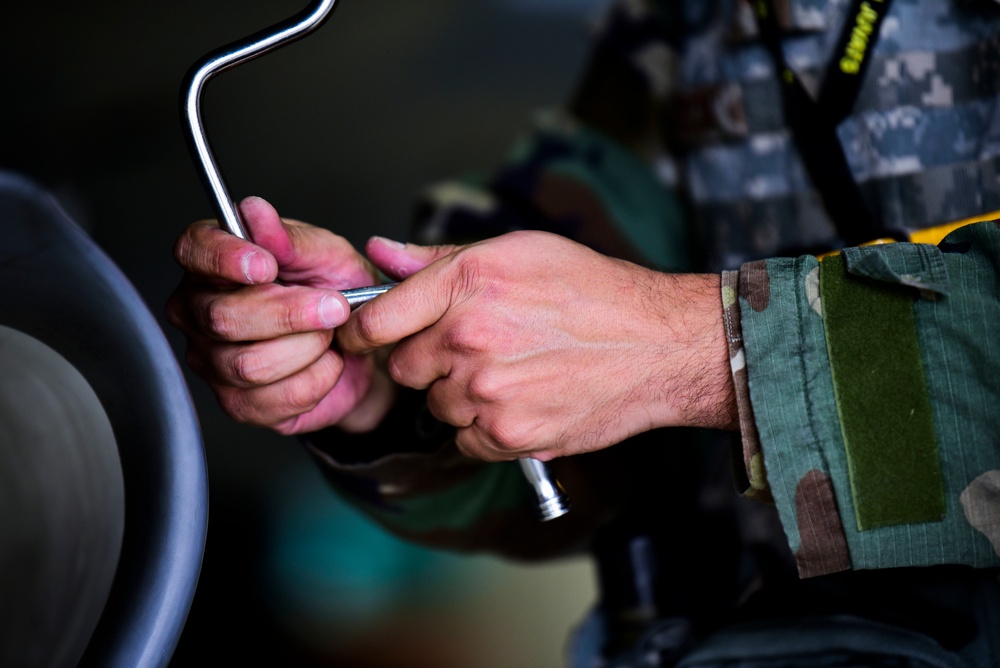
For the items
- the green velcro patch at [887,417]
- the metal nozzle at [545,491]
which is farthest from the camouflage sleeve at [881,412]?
the metal nozzle at [545,491]

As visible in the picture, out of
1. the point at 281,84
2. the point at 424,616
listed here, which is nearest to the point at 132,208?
the point at 281,84

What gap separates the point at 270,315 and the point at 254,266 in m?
0.03

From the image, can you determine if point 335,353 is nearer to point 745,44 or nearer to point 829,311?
point 829,311

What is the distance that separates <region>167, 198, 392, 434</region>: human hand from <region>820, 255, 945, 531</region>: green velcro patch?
282 millimetres

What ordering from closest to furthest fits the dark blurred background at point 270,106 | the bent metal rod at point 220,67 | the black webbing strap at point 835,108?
the bent metal rod at point 220,67 < the black webbing strap at point 835,108 < the dark blurred background at point 270,106

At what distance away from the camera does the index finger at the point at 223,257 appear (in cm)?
47

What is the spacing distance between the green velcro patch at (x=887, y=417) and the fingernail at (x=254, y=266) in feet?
1.04

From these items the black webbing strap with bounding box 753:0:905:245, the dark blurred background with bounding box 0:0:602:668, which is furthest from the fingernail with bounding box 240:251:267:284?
the dark blurred background with bounding box 0:0:602:668

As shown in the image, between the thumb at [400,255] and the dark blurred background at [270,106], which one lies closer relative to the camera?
the thumb at [400,255]

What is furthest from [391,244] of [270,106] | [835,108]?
[270,106]

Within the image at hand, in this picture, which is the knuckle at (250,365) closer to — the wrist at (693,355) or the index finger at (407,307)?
the index finger at (407,307)

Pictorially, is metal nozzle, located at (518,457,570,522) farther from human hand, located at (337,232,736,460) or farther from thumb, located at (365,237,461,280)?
thumb, located at (365,237,461,280)

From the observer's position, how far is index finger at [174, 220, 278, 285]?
1.53 ft

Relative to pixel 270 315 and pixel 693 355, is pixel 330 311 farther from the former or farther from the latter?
pixel 693 355
